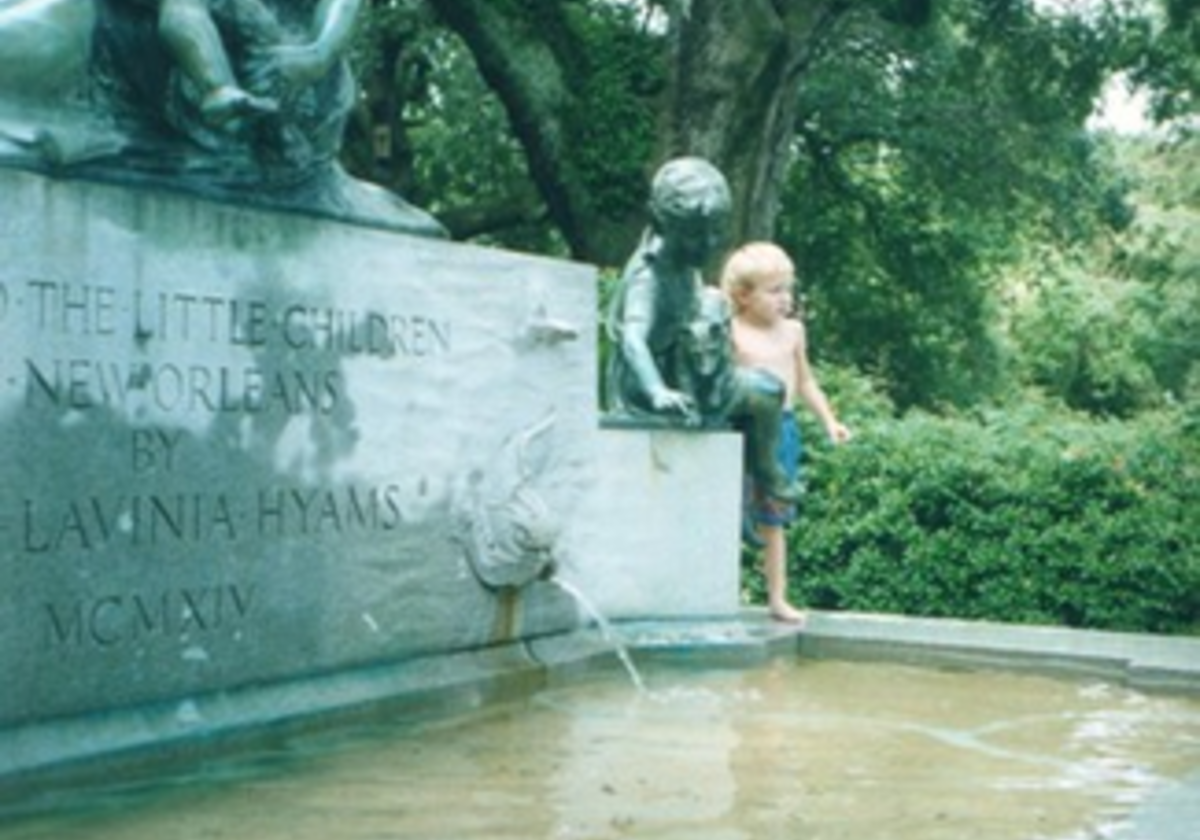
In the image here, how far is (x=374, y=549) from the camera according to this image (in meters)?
6.13

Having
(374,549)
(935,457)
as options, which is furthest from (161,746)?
(935,457)

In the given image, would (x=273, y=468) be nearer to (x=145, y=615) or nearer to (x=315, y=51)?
(x=145, y=615)

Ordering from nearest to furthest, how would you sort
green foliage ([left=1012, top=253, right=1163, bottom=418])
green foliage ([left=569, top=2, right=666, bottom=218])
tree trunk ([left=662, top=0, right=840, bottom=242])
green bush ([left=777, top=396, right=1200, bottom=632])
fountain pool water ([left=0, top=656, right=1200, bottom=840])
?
fountain pool water ([left=0, top=656, right=1200, bottom=840])
green bush ([left=777, top=396, right=1200, bottom=632])
tree trunk ([left=662, top=0, right=840, bottom=242])
green foliage ([left=569, top=2, right=666, bottom=218])
green foliage ([left=1012, top=253, right=1163, bottom=418])

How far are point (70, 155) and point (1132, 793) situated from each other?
318 centimetres

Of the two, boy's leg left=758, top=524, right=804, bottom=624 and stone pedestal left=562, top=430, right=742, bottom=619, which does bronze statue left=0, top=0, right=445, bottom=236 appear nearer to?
stone pedestal left=562, top=430, right=742, bottom=619

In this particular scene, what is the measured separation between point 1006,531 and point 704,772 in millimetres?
5249

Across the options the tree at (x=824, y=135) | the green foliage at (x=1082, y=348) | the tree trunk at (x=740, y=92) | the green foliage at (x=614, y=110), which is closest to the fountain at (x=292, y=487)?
the tree trunk at (x=740, y=92)

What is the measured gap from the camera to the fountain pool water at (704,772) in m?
4.44

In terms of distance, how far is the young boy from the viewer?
812 centimetres

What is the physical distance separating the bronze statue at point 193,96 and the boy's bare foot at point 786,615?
108 inches

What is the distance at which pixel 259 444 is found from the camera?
5.66m

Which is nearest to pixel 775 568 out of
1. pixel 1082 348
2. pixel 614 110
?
pixel 614 110

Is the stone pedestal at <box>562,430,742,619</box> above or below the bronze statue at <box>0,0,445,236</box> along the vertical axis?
below

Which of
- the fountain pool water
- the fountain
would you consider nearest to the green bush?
the fountain
